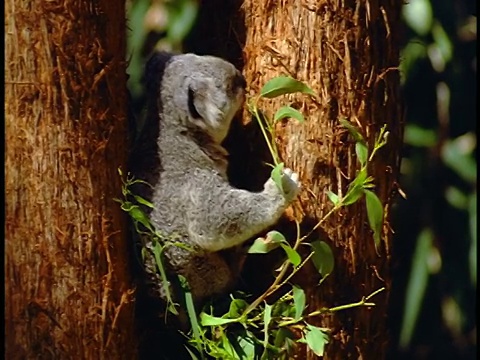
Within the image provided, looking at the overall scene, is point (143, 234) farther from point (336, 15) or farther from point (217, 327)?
point (336, 15)

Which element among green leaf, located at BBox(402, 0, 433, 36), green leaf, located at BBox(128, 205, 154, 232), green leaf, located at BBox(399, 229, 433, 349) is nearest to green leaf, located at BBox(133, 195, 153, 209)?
green leaf, located at BBox(128, 205, 154, 232)

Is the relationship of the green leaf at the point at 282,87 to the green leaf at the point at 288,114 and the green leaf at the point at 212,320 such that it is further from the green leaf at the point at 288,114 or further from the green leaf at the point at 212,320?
the green leaf at the point at 212,320

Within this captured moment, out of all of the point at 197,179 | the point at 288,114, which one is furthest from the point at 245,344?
the point at 288,114

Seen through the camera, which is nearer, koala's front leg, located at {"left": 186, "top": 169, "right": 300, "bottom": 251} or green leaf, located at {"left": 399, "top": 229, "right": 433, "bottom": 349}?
koala's front leg, located at {"left": 186, "top": 169, "right": 300, "bottom": 251}

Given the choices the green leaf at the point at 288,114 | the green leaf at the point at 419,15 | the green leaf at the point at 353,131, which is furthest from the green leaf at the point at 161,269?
the green leaf at the point at 419,15

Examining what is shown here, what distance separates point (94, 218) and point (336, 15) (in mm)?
678

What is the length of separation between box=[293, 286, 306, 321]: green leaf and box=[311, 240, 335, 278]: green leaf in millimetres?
76

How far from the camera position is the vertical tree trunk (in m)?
2.22

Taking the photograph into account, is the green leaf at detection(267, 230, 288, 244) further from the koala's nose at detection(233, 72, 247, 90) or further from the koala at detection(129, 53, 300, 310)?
the koala's nose at detection(233, 72, 247, 90)

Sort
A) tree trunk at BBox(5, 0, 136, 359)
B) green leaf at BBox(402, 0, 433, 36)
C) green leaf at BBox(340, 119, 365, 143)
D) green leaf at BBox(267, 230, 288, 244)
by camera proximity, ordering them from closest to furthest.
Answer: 1. tree trunk at BBox(5, 0, 136, 359)
2. green leaf at BBox(267, 230, 288, 244)
3. green leaf at BBox(340, 119, 365, 143)
4. green leaf at BBox(402, 0, 433, 36)

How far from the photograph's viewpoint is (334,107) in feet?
7.31

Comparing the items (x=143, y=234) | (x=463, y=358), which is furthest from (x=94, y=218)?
(x=463, y=358)

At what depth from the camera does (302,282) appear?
→ 7.30 ft

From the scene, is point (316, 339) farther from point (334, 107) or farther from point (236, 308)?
point (334, 107)
